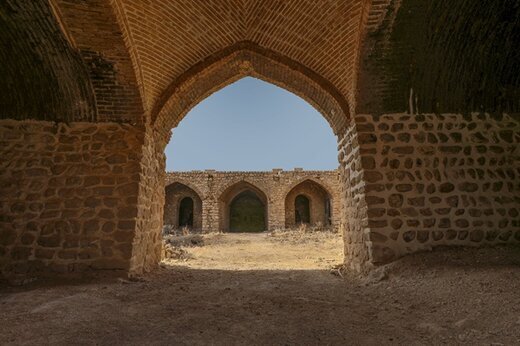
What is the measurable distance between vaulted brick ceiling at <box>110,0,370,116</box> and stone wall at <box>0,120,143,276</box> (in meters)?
1.01

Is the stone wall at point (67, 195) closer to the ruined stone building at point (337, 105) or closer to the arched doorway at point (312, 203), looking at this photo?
the ruined stone building at point (337, 105)

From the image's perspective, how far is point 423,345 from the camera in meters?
1.83

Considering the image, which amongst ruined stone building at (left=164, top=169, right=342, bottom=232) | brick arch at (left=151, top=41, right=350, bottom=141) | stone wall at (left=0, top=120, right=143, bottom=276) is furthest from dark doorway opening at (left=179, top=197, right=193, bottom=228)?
stone wall at (left=0, top=120, right=143, bottom=276)

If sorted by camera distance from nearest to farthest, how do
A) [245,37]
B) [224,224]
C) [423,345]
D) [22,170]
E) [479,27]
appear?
[423,345] < [479,27] < [22,170] < [245,37] < [224,224]

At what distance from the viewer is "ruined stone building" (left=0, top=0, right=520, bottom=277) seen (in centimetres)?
360

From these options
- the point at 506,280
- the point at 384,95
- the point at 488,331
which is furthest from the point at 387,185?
the point at 488,331

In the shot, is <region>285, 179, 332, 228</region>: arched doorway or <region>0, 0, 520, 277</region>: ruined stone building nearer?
<region>0, 0, 520, 277</region>: ruined stone building

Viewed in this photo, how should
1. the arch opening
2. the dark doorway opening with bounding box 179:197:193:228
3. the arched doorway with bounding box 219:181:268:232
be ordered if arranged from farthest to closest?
1. the arched doorway with bounding box 219:181:268:232
2. the dark doorway opening with bounding box 179:197:193:228
3. the arch opening

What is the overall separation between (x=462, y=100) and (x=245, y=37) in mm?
3280

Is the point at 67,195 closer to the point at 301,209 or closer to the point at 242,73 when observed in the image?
the point at 242,73

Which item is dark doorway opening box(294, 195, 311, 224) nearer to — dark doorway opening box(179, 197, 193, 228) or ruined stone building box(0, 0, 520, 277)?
dark doorway opening box(179, 197, 193, 228)

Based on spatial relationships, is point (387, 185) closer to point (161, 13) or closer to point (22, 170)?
point (161, 13)

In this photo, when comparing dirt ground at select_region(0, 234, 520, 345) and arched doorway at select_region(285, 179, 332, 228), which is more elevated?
arched doorway at select_region(285, 179, 332, 228)

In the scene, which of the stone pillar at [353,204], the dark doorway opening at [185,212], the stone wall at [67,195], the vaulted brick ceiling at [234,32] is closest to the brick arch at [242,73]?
the vaulted brick ceiling at [234,32]
